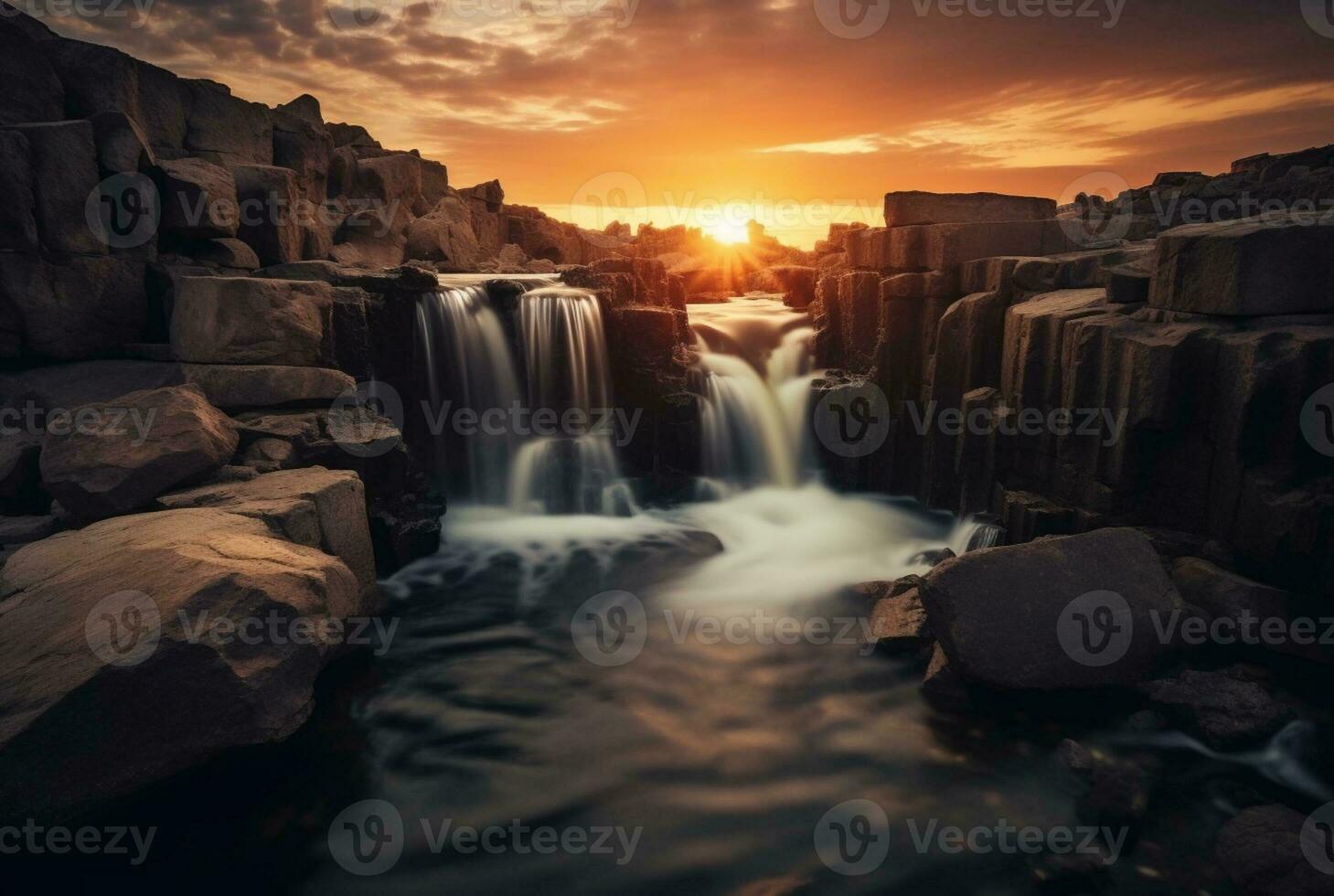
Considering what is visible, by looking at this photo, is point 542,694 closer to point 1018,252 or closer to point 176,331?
point 176,331

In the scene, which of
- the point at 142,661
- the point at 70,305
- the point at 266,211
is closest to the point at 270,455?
the point at 142,661

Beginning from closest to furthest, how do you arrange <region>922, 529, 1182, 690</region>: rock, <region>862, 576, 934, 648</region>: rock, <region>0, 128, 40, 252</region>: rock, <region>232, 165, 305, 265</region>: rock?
<region>922, 529, 1182, 690</region>: rock
<region>862, 576, 934, 648</region>: rock
<region>0, 128, 40, 252</region>: rock
<region>232, 165, 305, 265</region>: rock

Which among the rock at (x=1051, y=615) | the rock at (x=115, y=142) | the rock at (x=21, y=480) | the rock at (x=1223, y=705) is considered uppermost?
the rock at (x=115, y=142)

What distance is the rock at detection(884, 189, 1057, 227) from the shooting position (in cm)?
1062

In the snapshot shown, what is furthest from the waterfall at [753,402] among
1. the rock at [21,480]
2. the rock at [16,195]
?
the rock at [16,195]

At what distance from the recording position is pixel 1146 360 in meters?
6.08

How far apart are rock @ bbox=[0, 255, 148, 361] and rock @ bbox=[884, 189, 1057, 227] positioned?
10393 mm

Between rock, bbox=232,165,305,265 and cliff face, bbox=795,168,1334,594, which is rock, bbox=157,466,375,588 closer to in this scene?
rock, bbox=232,165,305,265

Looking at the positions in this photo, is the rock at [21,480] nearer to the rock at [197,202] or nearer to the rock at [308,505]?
the rock at [308,505]

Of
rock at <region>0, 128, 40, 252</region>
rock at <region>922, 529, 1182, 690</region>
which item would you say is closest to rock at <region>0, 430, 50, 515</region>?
rock at <region>0, 128, 40, 252</region>

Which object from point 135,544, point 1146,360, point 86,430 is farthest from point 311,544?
point 1146,360

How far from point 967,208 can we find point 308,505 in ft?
32.3

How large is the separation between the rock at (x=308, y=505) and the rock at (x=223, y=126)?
7.43 meters

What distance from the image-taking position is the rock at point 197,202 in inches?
337
